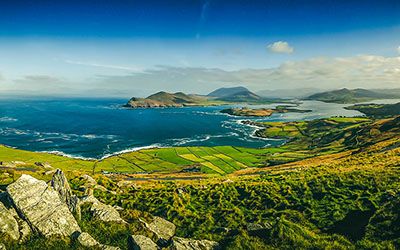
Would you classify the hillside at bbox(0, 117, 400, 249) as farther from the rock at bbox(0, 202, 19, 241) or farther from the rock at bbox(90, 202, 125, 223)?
the rock at bbox(0, 202, 19, 241)

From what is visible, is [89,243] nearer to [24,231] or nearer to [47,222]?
[47,222]

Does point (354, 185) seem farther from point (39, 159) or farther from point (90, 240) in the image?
point (39, 159)

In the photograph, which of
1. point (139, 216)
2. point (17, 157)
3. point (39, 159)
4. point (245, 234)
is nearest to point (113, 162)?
point (39, 159)

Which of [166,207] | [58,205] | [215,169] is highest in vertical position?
[58,205]

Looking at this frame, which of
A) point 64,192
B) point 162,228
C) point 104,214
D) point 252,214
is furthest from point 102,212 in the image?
point 252,214

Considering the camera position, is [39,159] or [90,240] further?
[39,159]

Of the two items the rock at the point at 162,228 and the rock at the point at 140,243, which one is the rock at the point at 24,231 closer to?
the rock at the point at 140,243

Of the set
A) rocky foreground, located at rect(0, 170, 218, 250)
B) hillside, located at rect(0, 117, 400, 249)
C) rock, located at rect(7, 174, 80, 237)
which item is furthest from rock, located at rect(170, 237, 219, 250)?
rock, located at rect(7, 174, 80, 237)
